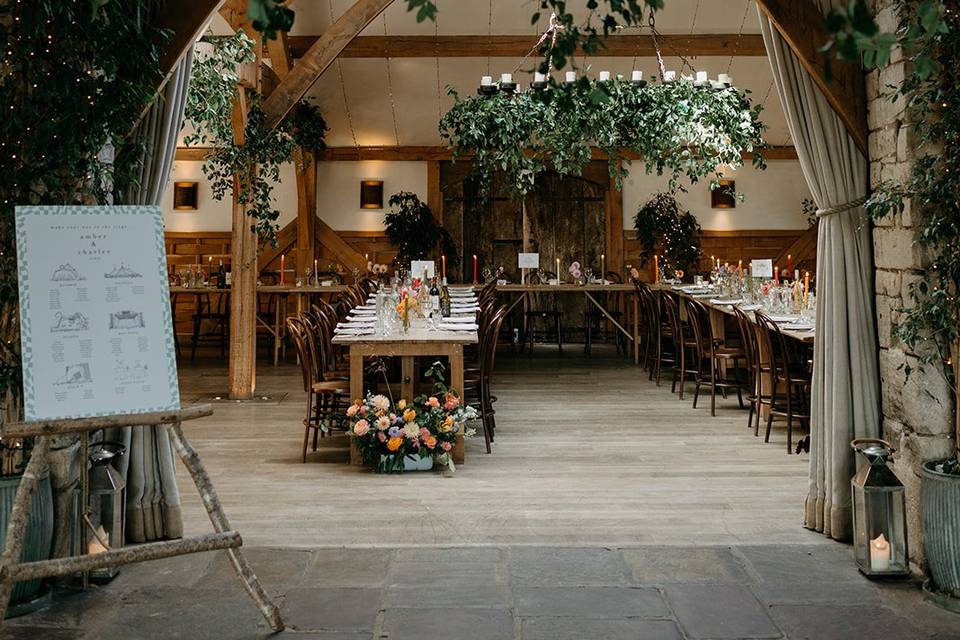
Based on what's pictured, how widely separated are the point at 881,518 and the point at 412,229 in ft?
31.6

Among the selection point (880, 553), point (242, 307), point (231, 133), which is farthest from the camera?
point (242, 307)

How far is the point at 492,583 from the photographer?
12.5 feet

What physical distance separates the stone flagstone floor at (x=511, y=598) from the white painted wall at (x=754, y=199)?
32.9ft

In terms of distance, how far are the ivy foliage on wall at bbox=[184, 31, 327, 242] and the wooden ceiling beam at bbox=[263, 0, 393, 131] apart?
0.75 ft

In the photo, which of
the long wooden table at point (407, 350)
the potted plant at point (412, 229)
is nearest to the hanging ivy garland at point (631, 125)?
the long wooden table at point (407, 350)

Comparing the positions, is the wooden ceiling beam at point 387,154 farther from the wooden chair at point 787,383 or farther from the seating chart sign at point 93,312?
the seating chart sign at point 93,312

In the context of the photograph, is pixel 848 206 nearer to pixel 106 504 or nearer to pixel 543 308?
pixel 106 504

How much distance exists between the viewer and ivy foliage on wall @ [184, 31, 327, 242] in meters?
7.11

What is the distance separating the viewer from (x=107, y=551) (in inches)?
128

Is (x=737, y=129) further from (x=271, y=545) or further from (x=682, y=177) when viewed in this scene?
(x=682, y=177)

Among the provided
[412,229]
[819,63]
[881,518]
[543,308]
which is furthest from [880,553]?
[543,308]

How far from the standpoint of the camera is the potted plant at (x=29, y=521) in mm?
3510

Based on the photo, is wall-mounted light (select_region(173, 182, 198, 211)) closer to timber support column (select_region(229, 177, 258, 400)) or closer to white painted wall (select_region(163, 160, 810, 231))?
white painted wall (select_region(163, 160, 810, 231))

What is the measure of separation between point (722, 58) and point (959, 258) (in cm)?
913
